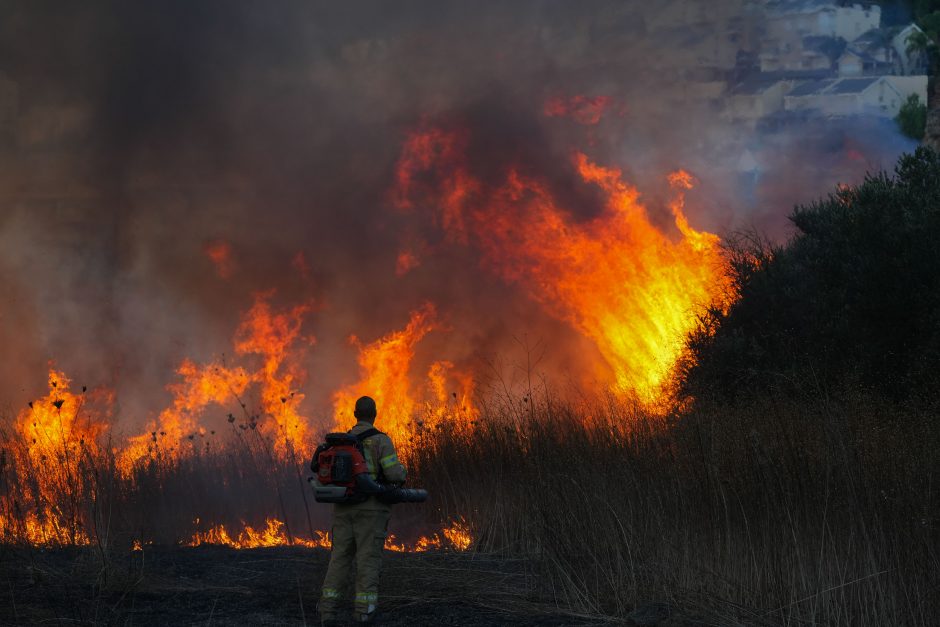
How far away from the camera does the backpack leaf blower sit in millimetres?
9781

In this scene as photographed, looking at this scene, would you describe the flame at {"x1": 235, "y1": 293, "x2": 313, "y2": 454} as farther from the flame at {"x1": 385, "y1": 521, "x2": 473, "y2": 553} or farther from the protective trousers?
the protective trousers

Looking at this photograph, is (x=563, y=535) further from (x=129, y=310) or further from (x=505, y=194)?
(x=129, y=310)

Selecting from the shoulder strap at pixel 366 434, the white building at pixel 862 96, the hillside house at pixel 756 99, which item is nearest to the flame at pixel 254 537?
the shoulder strap at pixel 366 434

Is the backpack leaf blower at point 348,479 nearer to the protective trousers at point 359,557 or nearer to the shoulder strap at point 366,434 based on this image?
the shoulder strap at point 366,434

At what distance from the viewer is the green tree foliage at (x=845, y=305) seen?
1625 centimetres

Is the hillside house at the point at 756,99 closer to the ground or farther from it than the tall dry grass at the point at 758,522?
farther from it

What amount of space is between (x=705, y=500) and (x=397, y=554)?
476cm

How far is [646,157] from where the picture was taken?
29.1m

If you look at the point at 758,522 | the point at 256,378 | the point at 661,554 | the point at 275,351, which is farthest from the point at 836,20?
the point at 661,554

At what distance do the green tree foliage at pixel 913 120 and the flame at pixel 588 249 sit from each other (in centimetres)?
3799

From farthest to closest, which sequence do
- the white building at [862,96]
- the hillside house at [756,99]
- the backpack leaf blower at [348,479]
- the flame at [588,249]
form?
the white building at [862,96]
the hillside house at [756,99]
the flame at [588,249]
the backpack leaf blower at [348,479]

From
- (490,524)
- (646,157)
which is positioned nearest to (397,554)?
(490,524)

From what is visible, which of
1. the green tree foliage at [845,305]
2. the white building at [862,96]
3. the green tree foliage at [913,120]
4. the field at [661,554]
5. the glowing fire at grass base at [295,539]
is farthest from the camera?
the white building at [862,96]

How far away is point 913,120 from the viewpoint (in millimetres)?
62562
